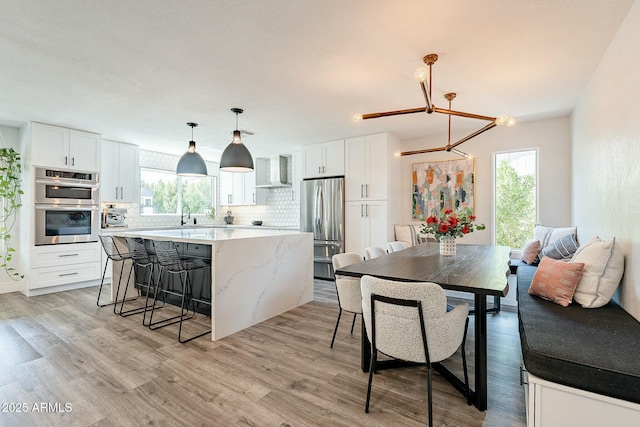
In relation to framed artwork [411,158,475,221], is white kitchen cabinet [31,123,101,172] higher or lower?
higher

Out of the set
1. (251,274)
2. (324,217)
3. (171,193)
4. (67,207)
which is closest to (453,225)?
(251,274)

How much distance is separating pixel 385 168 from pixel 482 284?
348 cm

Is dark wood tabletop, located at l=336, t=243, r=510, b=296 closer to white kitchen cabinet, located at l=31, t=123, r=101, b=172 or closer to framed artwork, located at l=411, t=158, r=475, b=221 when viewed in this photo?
framed artwork, located at l=411, t=158, r=475, b=221

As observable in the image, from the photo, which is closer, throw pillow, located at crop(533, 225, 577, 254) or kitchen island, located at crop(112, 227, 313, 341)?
kitchen island, located at crop(112, 227, 313, 341)

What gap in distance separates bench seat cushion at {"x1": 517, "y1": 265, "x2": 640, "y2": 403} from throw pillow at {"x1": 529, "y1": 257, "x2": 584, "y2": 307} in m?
0.10

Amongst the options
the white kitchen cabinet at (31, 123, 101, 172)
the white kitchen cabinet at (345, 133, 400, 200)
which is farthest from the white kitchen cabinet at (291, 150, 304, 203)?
the white kitchen cabinet at (31, 123, 101, 172)

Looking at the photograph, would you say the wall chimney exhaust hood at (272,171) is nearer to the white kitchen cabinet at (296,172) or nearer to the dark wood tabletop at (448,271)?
the white kitchen cabinet at (296,172)

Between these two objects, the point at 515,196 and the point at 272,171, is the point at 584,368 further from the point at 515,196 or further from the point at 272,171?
the point at 272,171

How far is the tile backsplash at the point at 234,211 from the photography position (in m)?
6.05

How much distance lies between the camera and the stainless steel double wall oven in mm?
4426

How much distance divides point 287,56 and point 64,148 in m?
4.22

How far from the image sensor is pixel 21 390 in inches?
80.1

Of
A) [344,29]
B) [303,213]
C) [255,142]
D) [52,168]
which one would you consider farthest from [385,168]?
[52,168]

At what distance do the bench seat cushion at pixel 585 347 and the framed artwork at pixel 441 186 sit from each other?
122 inches
